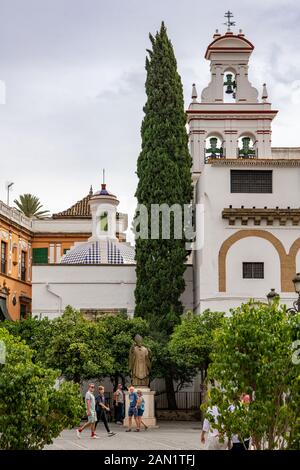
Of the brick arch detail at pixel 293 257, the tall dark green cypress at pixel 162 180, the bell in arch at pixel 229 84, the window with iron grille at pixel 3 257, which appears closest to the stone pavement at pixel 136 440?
the tall dark green cypress at pixel 162 180

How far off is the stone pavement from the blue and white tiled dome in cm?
1462

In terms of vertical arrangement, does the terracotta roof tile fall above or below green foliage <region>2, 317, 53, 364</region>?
above

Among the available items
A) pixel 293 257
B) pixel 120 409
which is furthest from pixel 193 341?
pixel 293 257

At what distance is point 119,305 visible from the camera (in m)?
37.9

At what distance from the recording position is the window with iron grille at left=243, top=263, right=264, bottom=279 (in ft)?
116

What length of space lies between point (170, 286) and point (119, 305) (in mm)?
3560

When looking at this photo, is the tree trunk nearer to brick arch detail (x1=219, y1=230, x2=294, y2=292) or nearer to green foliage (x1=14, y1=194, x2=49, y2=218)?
brick arch detail (x1=219, y1=230, x2=294, y2=292)

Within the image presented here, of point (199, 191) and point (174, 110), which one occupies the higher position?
point (174, 110)

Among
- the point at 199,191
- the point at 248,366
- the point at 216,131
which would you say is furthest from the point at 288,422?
the point at 216,131

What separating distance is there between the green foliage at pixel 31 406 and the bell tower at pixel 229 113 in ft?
101

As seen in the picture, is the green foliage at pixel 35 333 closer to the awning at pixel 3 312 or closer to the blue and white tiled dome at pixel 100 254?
the blue and white tiled dome at pixel 100 254

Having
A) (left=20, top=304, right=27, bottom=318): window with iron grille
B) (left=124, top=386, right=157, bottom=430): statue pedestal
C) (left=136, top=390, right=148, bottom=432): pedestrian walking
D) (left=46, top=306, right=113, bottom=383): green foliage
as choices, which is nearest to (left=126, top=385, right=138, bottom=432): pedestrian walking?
(left=136, top=390, right=148, bottom=432): pedestrian walking

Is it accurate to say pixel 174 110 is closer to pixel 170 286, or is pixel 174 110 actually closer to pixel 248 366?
pixel 170 286
